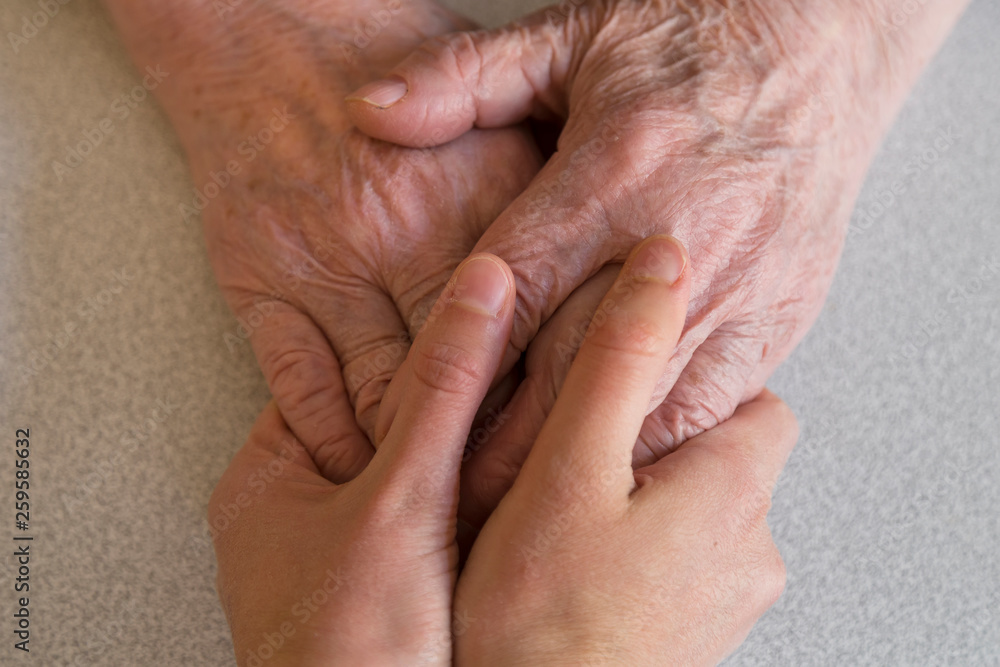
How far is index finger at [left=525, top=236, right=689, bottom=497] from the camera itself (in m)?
0.70

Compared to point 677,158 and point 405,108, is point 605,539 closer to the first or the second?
point 677,158

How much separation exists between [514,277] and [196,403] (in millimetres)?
534

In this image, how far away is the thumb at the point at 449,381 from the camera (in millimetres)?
708

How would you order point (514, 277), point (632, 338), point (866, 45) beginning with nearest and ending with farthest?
point (632, 338)
point (514, 277)
point (866, 45)

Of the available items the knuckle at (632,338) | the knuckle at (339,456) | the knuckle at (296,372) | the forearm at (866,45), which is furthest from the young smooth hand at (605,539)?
the forearm at (866,45)

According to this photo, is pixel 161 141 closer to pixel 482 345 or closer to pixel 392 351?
pixel 392 351

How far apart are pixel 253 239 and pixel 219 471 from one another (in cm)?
33

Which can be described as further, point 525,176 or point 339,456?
point 525,176

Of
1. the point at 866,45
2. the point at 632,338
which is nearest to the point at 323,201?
the point at 632,338

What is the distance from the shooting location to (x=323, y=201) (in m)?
0.96

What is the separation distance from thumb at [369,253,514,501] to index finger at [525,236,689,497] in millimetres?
86

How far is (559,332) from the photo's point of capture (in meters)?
0.82

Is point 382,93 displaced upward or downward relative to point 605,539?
upward

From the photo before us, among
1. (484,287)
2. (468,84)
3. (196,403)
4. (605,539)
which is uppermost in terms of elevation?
(468,84)
